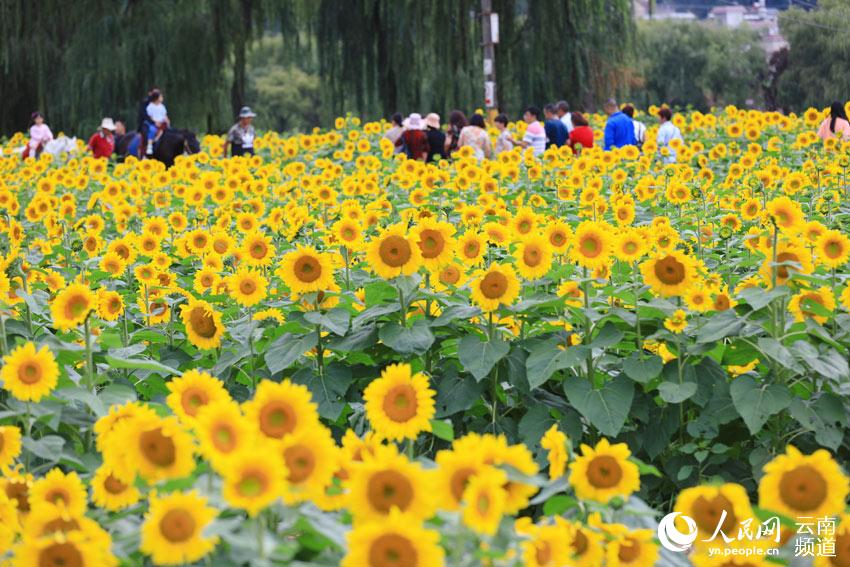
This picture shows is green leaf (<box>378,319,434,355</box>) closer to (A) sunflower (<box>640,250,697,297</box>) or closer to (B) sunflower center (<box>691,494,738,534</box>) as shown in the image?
(A) sunflower (<box>640,250,697,297</box>)

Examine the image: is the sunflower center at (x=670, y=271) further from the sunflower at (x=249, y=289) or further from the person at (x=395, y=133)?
the person at (x=395, y=133)

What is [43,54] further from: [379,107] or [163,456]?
[163,456]

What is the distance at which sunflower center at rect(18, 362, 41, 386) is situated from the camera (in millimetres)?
2547

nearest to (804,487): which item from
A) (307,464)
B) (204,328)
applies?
(307,464)

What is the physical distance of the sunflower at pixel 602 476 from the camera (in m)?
2.14

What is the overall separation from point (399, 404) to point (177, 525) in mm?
702

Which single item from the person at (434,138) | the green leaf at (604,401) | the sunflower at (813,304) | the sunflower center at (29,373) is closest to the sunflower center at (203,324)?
the green leaf at (604,401)

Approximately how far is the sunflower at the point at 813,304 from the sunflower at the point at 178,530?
2.09 meters

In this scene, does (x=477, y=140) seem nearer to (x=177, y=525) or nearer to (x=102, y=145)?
(x=102, y=145)

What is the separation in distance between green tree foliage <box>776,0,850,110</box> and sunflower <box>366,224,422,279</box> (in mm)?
34562

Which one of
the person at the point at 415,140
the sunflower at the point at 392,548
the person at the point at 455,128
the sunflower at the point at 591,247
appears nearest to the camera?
the sunflower at the point at 392,548

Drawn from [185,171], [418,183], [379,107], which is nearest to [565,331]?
[418,183]

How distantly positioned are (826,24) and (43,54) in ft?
94.0

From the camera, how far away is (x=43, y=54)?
1933 centimetres
